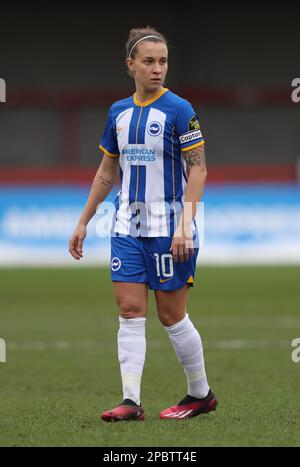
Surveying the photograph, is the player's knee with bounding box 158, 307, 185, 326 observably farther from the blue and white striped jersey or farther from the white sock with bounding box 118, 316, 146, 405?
the blue and white striped jersey

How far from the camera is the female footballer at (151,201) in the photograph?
582 cm

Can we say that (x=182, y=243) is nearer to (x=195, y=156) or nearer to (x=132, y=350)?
(x=195, y=156)

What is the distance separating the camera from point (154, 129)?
5.85 metres

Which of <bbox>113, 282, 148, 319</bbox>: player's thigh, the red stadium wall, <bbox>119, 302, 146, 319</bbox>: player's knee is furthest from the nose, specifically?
the red stadium wall

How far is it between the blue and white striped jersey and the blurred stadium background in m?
1.08

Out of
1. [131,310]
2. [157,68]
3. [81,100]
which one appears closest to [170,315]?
[131,310]

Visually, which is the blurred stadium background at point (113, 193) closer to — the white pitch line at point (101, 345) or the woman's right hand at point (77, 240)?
the white pitch line at point (101, 345)

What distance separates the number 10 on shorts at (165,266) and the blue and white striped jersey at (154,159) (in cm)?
13

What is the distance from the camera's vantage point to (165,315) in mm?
5926

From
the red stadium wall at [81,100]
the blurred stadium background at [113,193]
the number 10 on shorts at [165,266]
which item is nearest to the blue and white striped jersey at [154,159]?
the number 10 on shorts at [165,266]

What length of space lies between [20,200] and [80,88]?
14.3 meters

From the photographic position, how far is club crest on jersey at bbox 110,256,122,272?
5.91 metres

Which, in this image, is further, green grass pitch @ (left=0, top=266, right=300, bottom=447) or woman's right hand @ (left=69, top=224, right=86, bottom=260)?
woman's right hand @ (left=69, top=224, right=86, bottom=260)
